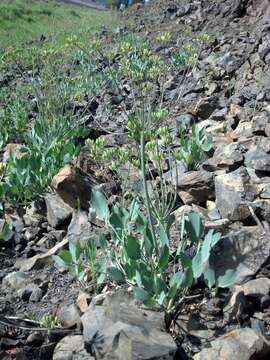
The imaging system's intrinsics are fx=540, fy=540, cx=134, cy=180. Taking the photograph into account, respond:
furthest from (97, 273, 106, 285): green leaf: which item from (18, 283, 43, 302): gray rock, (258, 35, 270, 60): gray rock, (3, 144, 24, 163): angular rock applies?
(258, 35, 270, 60): gray rock

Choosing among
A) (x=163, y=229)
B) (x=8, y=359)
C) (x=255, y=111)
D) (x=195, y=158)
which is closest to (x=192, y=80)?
(x=255, y=111)

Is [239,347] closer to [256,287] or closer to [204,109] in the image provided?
[256,287]

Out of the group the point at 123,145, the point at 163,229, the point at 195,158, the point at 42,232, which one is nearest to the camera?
the point at 163,229

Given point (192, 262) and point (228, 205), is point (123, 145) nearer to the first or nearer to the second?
point (228, 205)

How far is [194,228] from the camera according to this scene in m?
2.58

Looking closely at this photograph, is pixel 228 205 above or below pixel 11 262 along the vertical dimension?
above

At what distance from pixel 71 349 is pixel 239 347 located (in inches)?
28.2

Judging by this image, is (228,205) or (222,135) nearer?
(228,205)

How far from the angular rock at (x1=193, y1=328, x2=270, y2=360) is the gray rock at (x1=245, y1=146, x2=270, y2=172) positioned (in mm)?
1494

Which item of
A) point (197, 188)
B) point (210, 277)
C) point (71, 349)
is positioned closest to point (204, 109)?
point (197, 188)

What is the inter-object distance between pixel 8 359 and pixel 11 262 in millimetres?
978

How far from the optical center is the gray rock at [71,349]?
227 cm

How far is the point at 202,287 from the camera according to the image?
2.62m

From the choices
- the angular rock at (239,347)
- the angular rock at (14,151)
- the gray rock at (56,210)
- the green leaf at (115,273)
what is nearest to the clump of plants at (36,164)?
the angular rock at (14,151)
